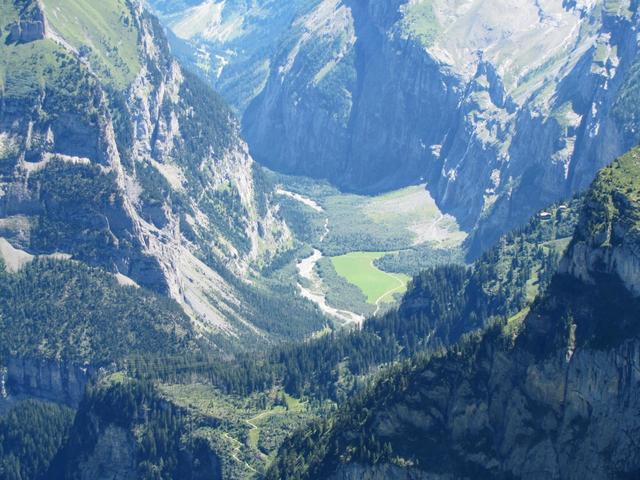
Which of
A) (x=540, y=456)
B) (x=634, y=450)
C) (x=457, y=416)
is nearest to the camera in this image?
(x=634, y=450)

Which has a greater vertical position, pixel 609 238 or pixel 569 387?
pixel 609 238

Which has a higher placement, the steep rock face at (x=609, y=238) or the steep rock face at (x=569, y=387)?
the steep rock face at (x=609, y=238)

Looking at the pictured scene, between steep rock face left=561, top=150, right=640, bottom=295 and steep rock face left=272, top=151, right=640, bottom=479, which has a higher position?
steep rock face left=561, top=150, right=640, bottom=295

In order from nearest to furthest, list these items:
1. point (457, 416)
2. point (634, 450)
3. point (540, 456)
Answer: point (634, 450)
point (540, 456)
point (457, 416)

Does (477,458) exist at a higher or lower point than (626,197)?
lower

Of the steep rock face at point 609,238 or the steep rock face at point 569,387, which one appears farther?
the steep rock face at point 609,238

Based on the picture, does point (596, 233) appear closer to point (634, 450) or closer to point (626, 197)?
point (626, 197)

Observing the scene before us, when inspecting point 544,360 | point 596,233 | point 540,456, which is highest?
point 596,233

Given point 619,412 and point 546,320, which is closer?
point 619,412

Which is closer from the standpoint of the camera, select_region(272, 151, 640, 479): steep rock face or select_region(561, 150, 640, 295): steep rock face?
select_region(272, 151, 640, 479): steep rock face

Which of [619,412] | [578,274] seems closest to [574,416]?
[619,412]

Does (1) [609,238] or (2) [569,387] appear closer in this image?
(2) [569,387]
